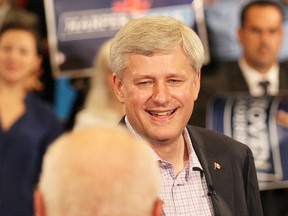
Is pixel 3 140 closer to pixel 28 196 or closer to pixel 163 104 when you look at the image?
pixel 28 196

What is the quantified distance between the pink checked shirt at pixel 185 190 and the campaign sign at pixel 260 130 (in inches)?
51.3

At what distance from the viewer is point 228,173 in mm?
2557

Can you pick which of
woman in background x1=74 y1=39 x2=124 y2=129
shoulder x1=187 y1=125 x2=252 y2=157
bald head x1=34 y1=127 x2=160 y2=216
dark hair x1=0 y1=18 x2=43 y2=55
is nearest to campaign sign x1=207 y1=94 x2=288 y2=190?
woman in background x1=74 y1=39 x2=124 y2=129

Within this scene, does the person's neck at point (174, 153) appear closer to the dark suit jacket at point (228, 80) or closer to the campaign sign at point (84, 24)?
the dark suit jacket at point (228, 80)

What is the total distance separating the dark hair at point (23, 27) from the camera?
524 centimetres

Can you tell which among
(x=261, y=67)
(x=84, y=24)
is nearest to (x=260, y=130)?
(x=261, y=67)

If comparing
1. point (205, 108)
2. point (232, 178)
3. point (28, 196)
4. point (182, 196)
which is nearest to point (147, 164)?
point (182, 196)

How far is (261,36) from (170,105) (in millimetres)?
3126

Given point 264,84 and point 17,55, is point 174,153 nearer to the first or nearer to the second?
point 17,55

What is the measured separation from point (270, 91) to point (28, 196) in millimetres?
1875

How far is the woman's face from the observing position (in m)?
5.11

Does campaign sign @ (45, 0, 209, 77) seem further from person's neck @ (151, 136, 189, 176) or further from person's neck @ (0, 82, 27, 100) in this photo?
person's neck @ (151, 136, 189, 176)

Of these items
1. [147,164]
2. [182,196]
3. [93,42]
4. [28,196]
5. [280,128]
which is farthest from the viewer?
[93,42]

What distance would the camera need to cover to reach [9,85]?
16.8 feet
